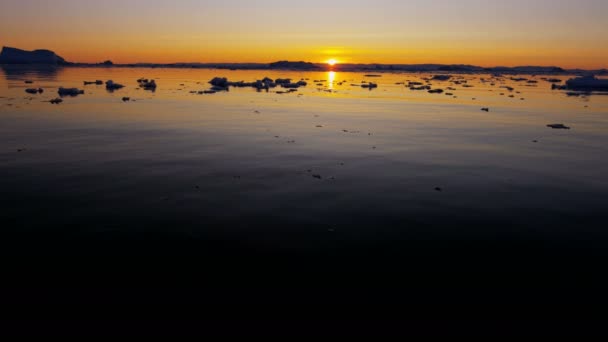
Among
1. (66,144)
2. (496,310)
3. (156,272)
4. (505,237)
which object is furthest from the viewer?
(66,144)

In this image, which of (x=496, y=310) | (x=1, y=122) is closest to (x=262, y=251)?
(x=496, y=310)

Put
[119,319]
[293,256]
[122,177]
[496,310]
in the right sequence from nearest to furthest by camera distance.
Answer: [119,319] → [496,310] → [293,256] → [122,177]

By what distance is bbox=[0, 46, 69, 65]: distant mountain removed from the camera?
13450 cm

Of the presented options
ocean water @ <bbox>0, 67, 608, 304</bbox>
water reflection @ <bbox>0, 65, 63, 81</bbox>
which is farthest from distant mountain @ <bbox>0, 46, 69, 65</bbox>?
ocean water @ <bbox>0, 67, 608, 304</bbox>

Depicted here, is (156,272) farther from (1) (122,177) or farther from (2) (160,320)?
(1) (122,177)

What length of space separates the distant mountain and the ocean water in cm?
15142

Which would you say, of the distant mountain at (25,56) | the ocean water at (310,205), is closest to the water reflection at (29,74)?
the ocean water at (310,205)

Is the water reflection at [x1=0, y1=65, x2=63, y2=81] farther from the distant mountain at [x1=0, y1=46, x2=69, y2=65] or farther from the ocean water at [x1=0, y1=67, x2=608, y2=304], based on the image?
the distant mountain at [x1=0, y1=46, x2=69, y2=65]

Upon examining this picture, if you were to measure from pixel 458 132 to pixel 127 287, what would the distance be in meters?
16.4

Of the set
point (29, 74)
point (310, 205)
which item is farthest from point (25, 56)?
point (310, 205)

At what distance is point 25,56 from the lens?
453 feet

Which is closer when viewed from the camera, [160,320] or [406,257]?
[160,320]

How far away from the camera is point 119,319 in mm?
4559

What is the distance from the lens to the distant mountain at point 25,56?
134500 mm
